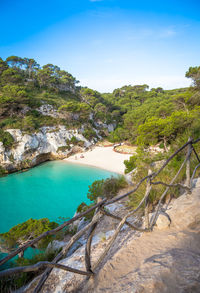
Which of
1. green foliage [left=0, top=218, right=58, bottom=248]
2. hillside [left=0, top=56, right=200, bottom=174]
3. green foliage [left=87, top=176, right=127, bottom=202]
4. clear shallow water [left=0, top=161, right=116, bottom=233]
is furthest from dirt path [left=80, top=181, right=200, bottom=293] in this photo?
clear shallow water [left=0, top=161, right=116, bottom=233]

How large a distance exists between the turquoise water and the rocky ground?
5.47 meters

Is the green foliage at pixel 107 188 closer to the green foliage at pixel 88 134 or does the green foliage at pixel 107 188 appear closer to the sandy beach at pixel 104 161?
the sandy beach at pixel 104 161

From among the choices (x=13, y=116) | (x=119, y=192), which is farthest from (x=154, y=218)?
(x=13, y=116)

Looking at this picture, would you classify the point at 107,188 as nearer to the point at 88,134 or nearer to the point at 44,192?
the point at 44,192

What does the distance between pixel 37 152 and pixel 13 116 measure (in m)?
6.84

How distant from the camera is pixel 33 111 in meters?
21.2

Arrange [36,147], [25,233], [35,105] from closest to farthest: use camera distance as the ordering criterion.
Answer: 1. [25,233]
2. [36,147]
3. [35,105]

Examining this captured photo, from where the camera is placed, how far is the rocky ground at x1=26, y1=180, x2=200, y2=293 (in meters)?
1.19

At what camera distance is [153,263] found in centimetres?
143

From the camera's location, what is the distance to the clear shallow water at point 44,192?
326 inches

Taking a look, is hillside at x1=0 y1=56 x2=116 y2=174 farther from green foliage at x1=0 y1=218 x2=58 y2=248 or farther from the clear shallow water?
green foliage at x1=0 y1=218 x2=58 y2=248

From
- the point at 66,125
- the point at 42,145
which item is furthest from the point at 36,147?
the point at 66,125

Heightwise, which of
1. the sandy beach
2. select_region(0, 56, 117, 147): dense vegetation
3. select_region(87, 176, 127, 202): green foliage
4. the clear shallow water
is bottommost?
the clear shallow water

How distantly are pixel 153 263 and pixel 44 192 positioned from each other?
1084cm
